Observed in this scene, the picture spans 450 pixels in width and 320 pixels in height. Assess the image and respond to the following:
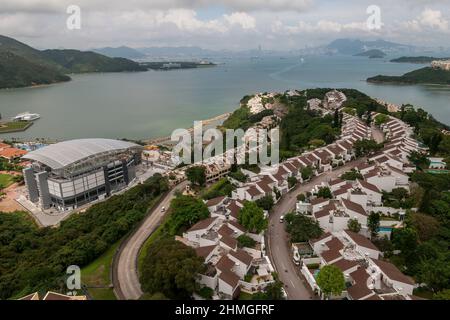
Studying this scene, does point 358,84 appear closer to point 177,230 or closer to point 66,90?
point 66,90

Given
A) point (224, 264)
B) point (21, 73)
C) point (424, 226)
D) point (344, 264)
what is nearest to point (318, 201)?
point (424, 226)

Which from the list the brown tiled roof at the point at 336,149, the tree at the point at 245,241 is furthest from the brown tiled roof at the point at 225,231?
the brown tiled roof at the point at 336,149

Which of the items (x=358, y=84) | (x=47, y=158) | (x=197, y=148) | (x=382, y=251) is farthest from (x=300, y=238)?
(x=358, y=84)

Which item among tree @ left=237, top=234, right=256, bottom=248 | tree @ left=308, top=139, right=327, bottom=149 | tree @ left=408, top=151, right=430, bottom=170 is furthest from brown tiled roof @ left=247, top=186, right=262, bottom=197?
tree @ left=408, top=151, right=430, bottom=170

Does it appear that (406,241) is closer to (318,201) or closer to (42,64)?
(318,201)

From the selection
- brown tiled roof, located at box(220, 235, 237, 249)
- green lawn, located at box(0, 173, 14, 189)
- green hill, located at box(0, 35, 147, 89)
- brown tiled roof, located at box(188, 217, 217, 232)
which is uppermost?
green hill, located at box(0, 35, 147, 89)

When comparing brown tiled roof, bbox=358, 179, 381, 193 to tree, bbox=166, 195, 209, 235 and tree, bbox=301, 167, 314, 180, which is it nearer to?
tree, bbox=301, 167, 314, 180
